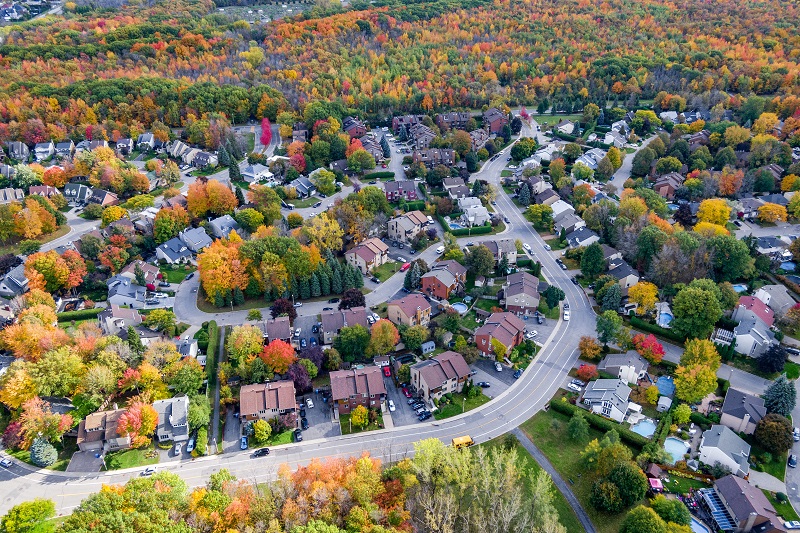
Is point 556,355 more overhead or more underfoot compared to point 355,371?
more underfoot

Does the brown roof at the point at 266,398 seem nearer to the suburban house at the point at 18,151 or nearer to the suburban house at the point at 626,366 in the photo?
the suburban house at the point at 626,366

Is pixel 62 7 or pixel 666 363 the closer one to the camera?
pixel 666 363

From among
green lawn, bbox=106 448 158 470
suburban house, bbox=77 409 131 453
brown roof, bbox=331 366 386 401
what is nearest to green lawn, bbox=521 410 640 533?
brown roof, bbox=331 366 386 401

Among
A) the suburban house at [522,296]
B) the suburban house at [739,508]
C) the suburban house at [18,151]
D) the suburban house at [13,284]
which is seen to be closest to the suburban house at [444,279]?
the suburban house at [522,296]

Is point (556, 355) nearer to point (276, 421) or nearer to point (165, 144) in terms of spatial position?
point (276, 421)

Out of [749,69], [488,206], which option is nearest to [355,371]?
[488,206]

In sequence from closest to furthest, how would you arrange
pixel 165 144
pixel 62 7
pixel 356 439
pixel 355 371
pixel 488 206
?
pixel 356 439, pixel 355 371, pixel 488 206, pixel 165 144, pixel 62 7
